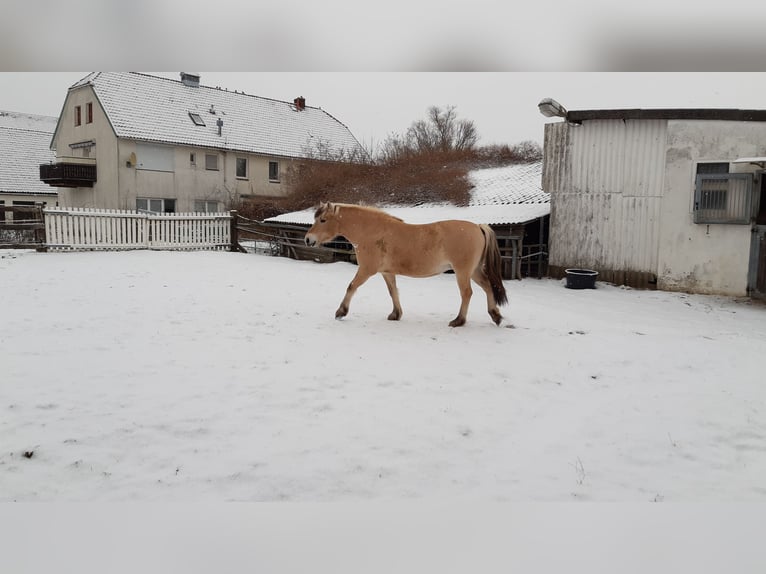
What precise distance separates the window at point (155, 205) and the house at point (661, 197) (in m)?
10.4

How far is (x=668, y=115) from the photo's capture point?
29.6 feet

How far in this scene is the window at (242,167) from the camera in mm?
11561

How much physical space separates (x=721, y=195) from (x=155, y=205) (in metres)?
13.6

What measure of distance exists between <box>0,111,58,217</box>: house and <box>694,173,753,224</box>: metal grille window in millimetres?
10128

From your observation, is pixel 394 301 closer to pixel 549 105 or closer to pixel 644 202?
pixel 549 105

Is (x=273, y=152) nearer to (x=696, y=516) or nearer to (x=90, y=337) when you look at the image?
(x=90, y=337)

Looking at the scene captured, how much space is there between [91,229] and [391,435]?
39.4 feet

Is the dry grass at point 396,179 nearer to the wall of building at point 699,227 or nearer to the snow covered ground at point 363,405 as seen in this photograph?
the snow covered ground at point 363,405

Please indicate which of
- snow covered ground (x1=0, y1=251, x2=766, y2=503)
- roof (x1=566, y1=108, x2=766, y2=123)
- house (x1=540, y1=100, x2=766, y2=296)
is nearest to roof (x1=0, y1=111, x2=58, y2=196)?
snow covered ground (x1=0, y1=251, x2=766, y2=503)

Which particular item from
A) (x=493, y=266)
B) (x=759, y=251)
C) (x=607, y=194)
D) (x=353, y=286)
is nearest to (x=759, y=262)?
(x=759, y=251)

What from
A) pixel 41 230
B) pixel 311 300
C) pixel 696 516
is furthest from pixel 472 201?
pixel 696 516

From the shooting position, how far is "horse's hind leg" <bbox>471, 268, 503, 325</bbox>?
5.48 metres

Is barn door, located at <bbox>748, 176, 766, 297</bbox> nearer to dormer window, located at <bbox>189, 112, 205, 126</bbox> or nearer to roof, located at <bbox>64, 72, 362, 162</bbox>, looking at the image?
roof, located at <bbox>64, 72, 362, 162</bbox>

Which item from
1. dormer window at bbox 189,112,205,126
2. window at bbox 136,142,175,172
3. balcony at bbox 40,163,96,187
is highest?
dormer window at bbox 189,112,205,126
